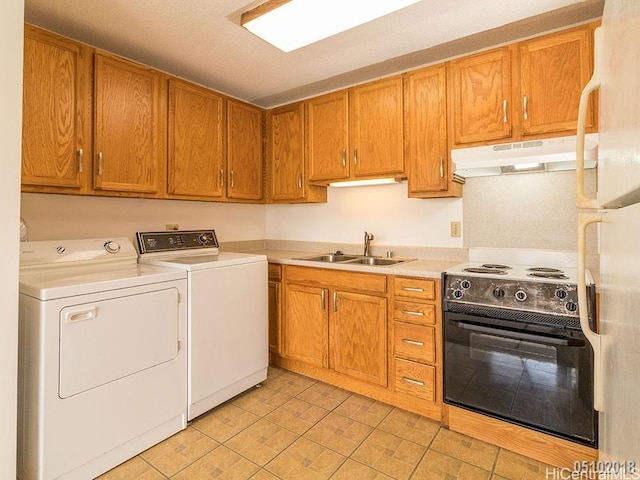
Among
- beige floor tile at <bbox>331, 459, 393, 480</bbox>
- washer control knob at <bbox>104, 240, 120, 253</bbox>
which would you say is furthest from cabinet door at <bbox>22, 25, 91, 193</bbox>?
beige floor tile at <bbox>331, 459, 393, 480</bbox>

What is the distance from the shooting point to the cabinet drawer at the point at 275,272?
2.86 m

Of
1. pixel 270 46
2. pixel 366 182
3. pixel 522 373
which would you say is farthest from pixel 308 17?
pixel 522 373

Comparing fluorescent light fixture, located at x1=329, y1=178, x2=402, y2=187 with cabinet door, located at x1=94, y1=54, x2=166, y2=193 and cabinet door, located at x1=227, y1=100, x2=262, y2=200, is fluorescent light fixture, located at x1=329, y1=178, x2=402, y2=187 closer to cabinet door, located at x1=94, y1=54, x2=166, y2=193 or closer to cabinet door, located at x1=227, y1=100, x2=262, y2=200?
cabinet door, located at x1=227, y1=100, x2=262, y2=200

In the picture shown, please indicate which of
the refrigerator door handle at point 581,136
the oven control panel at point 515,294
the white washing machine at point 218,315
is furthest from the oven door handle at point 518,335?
the white washing machine at point 218,315

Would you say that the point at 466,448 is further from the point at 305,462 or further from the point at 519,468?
the point at 305,462

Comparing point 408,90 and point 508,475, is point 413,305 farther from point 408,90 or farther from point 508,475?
point 408,90

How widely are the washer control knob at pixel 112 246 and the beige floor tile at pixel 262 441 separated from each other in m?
1.40

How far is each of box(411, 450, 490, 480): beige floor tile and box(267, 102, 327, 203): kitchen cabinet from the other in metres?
2.15

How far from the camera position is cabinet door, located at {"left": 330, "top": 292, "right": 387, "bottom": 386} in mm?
2346

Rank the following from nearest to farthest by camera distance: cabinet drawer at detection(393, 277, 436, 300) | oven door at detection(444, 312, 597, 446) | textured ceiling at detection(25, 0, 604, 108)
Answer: oven door at detection(444, 312, 597, 446), textured ceiling at detection(25, 0, 604, 108), cabinet drawer at detection(393, 277, 436, 300)

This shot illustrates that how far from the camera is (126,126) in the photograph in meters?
2.31

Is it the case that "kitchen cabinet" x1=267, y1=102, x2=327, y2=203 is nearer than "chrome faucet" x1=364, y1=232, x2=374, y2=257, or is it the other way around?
"chrome faucet" x1=364, y1=232, x2=374, y2=257

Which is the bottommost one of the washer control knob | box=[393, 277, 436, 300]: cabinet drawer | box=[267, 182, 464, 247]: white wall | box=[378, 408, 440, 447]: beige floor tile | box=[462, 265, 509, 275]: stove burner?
box=[378, 408, 440, 447]: beige floor tile

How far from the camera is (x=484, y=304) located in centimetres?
191
